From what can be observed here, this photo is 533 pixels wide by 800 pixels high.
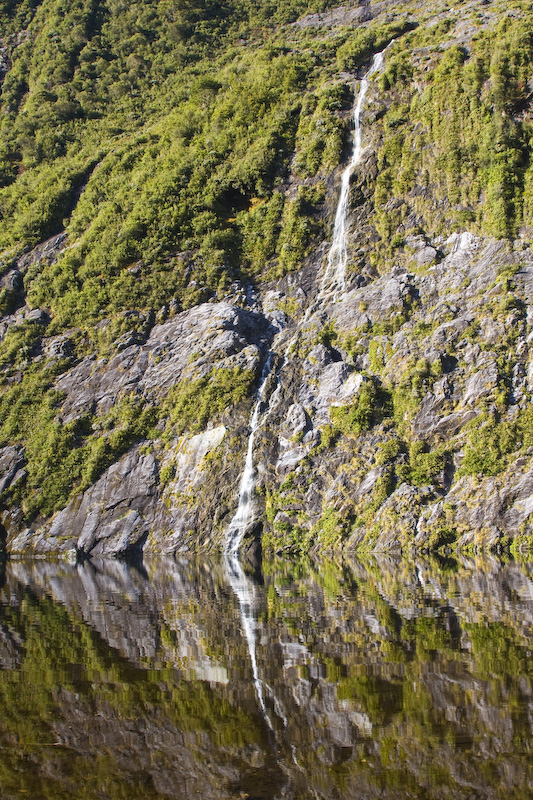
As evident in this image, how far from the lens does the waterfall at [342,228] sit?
3847cm

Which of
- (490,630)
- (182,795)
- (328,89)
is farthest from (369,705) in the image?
(328,89)

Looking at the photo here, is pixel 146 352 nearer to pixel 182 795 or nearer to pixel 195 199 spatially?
pixel 195 199

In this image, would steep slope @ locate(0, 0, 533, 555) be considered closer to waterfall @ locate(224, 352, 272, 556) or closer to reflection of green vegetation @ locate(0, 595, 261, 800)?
waterfall @ locate(224, 352, 272, 556)

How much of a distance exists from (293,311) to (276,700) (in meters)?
33.5

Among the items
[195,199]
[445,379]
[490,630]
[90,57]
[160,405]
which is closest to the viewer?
[490,630]

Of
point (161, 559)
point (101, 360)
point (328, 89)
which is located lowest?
point (161, 559)

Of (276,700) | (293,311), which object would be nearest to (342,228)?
(293,311)

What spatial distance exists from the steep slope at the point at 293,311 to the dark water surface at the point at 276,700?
15282mm

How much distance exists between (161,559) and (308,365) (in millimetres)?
13881

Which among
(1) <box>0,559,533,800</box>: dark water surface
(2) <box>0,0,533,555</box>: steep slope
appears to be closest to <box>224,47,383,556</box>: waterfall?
(2) <box>0,0,533,555</box>: steep slope

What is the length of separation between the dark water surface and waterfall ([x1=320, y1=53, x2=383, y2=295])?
2751 cm

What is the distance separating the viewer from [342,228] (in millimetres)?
40625

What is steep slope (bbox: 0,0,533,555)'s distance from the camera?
94.4 feet

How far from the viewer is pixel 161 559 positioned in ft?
101
